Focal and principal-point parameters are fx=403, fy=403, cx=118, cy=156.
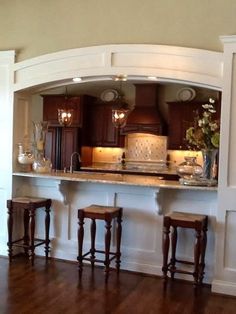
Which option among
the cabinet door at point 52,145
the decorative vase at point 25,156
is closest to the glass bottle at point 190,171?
the decorative vase at point 25,156

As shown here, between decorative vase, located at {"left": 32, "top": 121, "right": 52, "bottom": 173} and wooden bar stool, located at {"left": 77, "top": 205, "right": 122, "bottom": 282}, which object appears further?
decorative vase, located at {"left": 32, "top": 121, "right": 52, "bottom": 173}

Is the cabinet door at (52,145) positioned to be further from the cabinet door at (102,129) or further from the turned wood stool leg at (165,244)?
the turned wood stool leg at (165,244)

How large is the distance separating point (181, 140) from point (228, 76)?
4.44 m

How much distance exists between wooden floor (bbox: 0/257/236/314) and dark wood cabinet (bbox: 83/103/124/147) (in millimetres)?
4823

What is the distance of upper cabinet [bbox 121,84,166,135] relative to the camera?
8.70 metres

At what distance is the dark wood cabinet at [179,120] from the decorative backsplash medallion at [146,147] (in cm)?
47

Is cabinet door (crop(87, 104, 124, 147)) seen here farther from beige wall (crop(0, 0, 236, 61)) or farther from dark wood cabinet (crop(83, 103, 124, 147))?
beige wall (crop(0, 0, 236, 61))

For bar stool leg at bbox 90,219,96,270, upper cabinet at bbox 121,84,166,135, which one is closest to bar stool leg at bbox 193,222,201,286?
bar stool leg at bbox 90,219,96,270

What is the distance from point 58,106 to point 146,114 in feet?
6.88

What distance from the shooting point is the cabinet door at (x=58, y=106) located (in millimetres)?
9133

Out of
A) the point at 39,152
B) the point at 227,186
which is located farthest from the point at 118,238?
the point at 39,152

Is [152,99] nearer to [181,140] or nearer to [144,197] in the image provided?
[181,140]

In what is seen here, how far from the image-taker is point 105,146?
9414 millimetres

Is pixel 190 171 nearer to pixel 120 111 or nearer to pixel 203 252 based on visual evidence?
pixel 203 252
